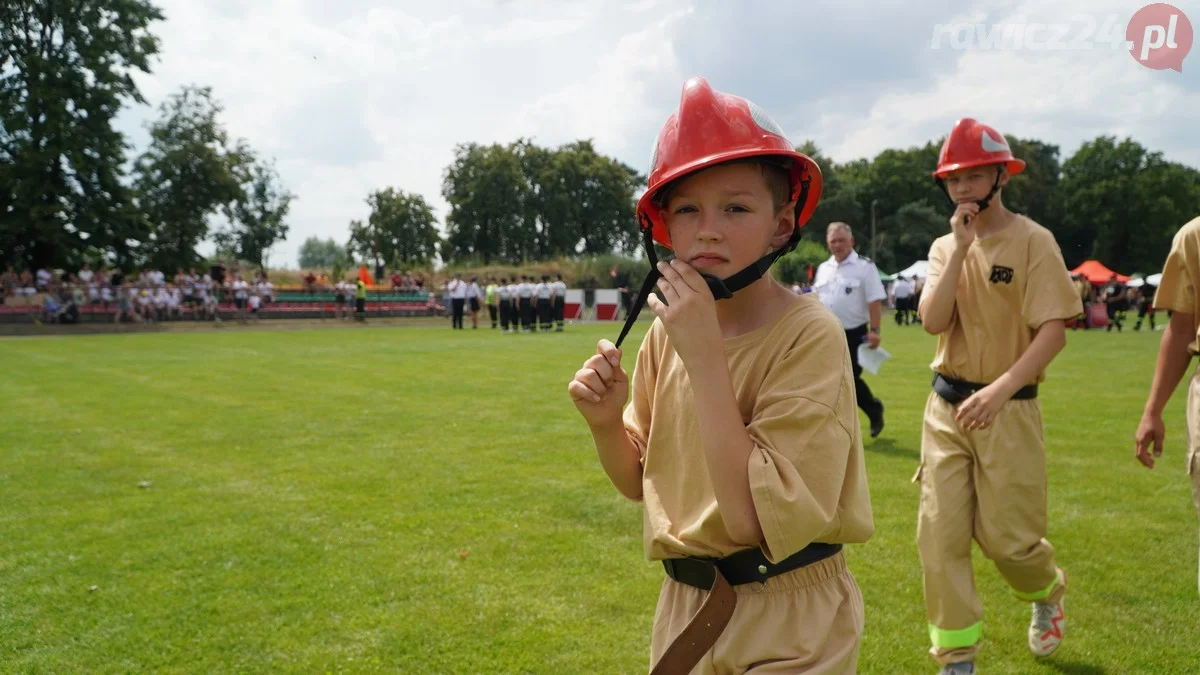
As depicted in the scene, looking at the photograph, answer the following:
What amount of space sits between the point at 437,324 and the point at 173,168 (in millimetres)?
19491

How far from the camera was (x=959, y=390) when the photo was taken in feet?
13.5

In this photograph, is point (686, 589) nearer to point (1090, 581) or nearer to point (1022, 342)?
point (1022, 342)

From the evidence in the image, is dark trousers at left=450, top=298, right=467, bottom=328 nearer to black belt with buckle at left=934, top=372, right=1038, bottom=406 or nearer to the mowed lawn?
the mowed lawn

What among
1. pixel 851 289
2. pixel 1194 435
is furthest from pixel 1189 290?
pixel 851 289

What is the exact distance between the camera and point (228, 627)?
Result: 4398 millimetres

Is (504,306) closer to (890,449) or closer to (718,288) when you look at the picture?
(890,449)

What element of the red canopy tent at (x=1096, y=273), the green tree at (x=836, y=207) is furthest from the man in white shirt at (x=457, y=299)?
the green tree at (x=836, y=207)

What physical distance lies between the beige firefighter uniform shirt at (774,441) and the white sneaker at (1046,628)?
8.33 feet

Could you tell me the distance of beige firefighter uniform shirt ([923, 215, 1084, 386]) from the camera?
3936mm

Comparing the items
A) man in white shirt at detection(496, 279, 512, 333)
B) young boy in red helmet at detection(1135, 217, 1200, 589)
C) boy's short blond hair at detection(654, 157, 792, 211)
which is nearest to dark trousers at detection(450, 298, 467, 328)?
man in white shirt at detection(496, 279, 512, 333)

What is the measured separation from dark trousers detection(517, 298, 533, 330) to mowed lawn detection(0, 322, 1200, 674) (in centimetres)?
2015

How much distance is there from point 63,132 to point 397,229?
99.6 ft

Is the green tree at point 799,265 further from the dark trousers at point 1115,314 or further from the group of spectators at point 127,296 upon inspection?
the group of spectators at point 127,296

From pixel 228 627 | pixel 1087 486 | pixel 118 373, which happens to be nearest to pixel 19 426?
pixel 118 373
